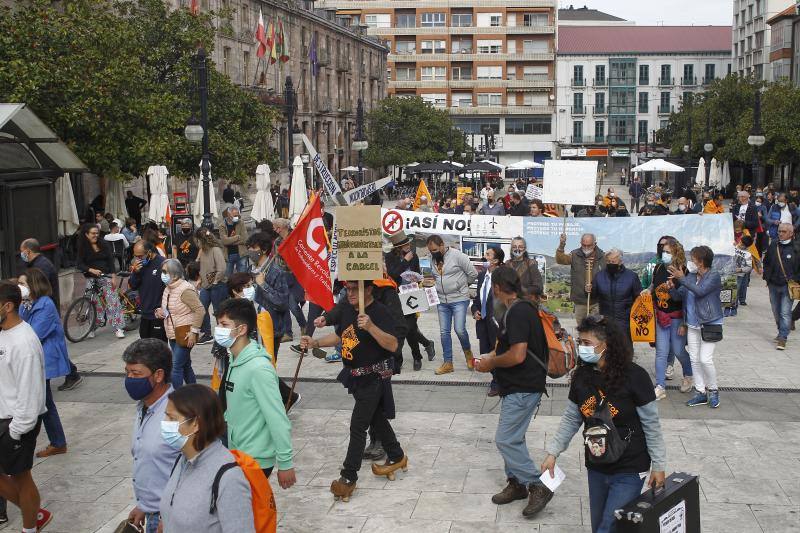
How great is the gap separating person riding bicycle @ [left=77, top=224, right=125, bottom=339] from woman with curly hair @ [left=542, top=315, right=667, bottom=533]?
10373 mm

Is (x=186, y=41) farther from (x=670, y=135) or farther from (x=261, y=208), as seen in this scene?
(x=670, y=135)

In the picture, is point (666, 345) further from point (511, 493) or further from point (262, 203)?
point (262, 203)

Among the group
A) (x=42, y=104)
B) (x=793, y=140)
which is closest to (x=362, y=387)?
(x=42, y=104)

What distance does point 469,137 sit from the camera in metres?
90.6

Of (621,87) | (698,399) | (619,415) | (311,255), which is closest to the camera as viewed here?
(619,415)

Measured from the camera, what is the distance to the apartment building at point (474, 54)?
89750 millimetres

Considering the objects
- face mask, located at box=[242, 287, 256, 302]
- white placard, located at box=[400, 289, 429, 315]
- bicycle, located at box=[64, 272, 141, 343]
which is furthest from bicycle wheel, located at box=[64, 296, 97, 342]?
face mask, located at box=[242, 287, 256, 302]

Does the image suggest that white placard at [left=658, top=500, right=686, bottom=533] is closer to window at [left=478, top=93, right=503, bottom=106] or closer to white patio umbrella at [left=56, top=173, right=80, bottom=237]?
white patio umbrella at [left=56, top=173, right=80, bottom=237]

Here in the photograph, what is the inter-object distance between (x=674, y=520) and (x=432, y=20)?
291ft

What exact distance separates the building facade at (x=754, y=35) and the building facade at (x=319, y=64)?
28767 millimetres

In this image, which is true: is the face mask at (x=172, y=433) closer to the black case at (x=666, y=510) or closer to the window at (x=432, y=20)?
the black case at (x=666, y=510)

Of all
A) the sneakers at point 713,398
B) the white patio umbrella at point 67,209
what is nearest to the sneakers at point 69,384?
the sneakers at point 713,398

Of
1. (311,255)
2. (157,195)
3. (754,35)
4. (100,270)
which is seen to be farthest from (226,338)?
(754,35)

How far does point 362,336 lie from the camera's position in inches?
286
